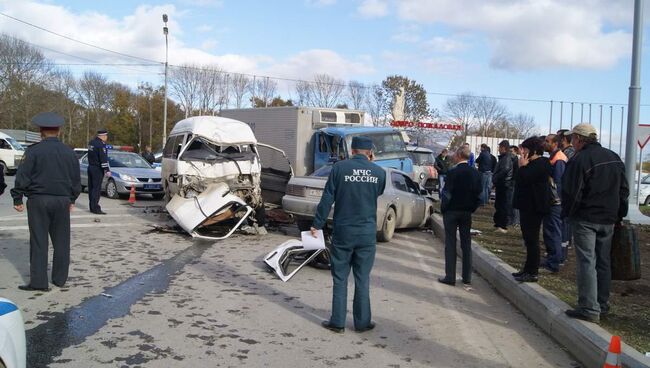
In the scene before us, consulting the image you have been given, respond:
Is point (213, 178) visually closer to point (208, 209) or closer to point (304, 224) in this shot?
point (208, 209)

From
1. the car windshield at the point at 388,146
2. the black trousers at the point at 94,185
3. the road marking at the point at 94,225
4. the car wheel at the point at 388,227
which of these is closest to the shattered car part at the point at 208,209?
the road marking at the point at 94,225

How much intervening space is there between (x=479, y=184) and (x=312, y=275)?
2663 millimetres

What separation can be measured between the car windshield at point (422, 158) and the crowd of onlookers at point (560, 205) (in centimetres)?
1049

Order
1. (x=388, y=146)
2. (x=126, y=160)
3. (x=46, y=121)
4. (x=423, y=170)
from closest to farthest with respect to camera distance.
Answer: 1. (x=46, y=121)
2. (x=388, y=146)
3. (x=126, y=160)
4. (x=423, y=170)

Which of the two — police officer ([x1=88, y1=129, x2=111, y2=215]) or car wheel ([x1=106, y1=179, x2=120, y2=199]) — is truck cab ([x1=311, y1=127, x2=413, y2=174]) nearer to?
police officer ([x1=88, y1=129, x2=111, y2=215])

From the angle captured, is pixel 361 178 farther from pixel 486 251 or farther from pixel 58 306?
pixel 486 251

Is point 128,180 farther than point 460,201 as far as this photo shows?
Yes

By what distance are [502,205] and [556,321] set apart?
20.1 feet

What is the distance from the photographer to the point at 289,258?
7.92 meters

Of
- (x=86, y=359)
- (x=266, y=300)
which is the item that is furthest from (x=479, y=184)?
(x=86, y=359)

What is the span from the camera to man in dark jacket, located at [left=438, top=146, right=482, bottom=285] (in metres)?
7.39

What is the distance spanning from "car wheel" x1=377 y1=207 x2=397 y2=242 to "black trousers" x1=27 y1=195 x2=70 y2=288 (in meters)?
5.93

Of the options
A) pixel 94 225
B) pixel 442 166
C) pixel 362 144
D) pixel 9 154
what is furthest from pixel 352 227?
pixel 9 154

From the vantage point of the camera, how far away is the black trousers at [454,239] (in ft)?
24.5
